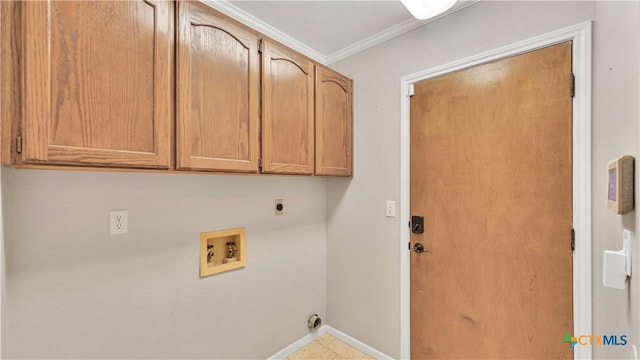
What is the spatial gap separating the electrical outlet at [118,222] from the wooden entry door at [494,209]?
1.67 meters

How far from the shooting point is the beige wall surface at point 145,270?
41.3 inches

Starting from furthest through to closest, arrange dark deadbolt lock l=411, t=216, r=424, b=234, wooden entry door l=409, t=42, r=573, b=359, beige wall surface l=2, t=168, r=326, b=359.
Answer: dark deadbolt lock l=411, t=216, r=424, b=234 < wooden entry door l=409, t=42, r=573, b=359 < beige wall surface l=2, t=168, r=326, b=359

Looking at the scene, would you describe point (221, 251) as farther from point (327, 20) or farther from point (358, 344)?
point (327, 20)

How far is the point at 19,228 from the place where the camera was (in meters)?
1.02

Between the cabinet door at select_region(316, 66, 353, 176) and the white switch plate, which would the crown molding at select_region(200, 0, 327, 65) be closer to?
the cabinet door at select_region(316, 66, 353, 176)

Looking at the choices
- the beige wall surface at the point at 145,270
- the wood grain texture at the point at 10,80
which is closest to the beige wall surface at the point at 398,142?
the beige wall surface at the point at 145,270

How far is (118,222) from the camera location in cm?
125

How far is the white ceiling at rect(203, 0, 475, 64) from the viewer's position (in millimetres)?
1607

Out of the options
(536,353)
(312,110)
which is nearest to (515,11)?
(312,110)

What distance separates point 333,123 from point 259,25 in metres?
0.85

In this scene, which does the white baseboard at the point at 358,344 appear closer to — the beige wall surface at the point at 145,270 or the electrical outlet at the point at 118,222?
the beige wall surface at the point at 145,270

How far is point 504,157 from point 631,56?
0.83 meters

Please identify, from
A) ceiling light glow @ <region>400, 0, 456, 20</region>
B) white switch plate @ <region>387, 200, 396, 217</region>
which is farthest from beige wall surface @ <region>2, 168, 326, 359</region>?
ceiling light glow @ <region>400, 0, 456, 20</region>

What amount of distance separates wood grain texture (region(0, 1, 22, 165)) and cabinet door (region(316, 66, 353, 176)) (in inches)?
53.3
